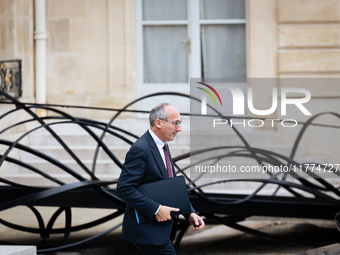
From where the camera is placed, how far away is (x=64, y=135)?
23.2 ft

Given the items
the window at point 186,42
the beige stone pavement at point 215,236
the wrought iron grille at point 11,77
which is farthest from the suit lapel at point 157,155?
the window at point 186,42

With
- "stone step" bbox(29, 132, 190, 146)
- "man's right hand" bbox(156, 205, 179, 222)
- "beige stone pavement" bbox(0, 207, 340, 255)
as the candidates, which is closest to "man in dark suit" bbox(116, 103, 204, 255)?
"man's right hand" bbox(156, 205, 179, 222)

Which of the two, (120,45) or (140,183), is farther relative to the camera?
(120,45)

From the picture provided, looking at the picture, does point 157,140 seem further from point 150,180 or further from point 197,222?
point 197,222

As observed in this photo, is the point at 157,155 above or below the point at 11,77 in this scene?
below

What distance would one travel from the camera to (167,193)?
7.04 feet

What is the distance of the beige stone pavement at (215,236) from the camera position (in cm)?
404

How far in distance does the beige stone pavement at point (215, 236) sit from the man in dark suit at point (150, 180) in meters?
1.54

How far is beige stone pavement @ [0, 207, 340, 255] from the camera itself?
4.04 metres

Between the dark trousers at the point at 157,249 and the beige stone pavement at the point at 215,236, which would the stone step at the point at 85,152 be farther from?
the dark trousers at the point at 157,249

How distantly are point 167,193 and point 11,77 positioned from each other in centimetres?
561

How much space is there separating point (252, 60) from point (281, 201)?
4014 millimetres

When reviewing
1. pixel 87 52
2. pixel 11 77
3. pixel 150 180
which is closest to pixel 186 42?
pixel 87 52

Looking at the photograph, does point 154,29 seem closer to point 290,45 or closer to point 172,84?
point 172,84
